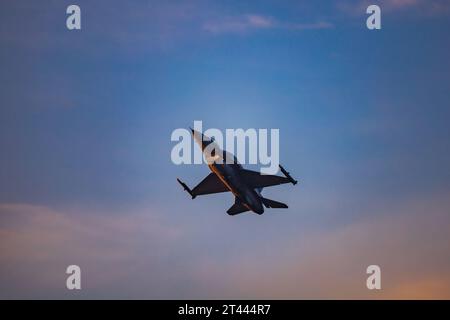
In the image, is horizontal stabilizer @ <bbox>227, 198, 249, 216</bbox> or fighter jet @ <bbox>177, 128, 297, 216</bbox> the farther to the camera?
horizontal stabilizer @ <bbox>227, 198, 249, 216</bbox>

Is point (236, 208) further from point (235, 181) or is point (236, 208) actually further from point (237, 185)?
point (235, 181)

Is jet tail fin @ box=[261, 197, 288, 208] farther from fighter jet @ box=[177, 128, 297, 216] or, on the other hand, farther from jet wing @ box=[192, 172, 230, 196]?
jet wing @ box=[192, 172, 230, 196]

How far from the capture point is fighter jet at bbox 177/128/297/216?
6769 centimetres

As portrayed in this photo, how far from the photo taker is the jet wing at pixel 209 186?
78.5m

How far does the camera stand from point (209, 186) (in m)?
78.9

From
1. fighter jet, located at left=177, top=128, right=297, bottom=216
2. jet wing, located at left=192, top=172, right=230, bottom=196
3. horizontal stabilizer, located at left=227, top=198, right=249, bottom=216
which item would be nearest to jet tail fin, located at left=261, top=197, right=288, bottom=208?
fighter jet, located at left=177, top=128, right=297, bottom=216

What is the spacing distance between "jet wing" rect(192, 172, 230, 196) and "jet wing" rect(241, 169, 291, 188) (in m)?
6.03

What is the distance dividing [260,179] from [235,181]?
14.1 feet
